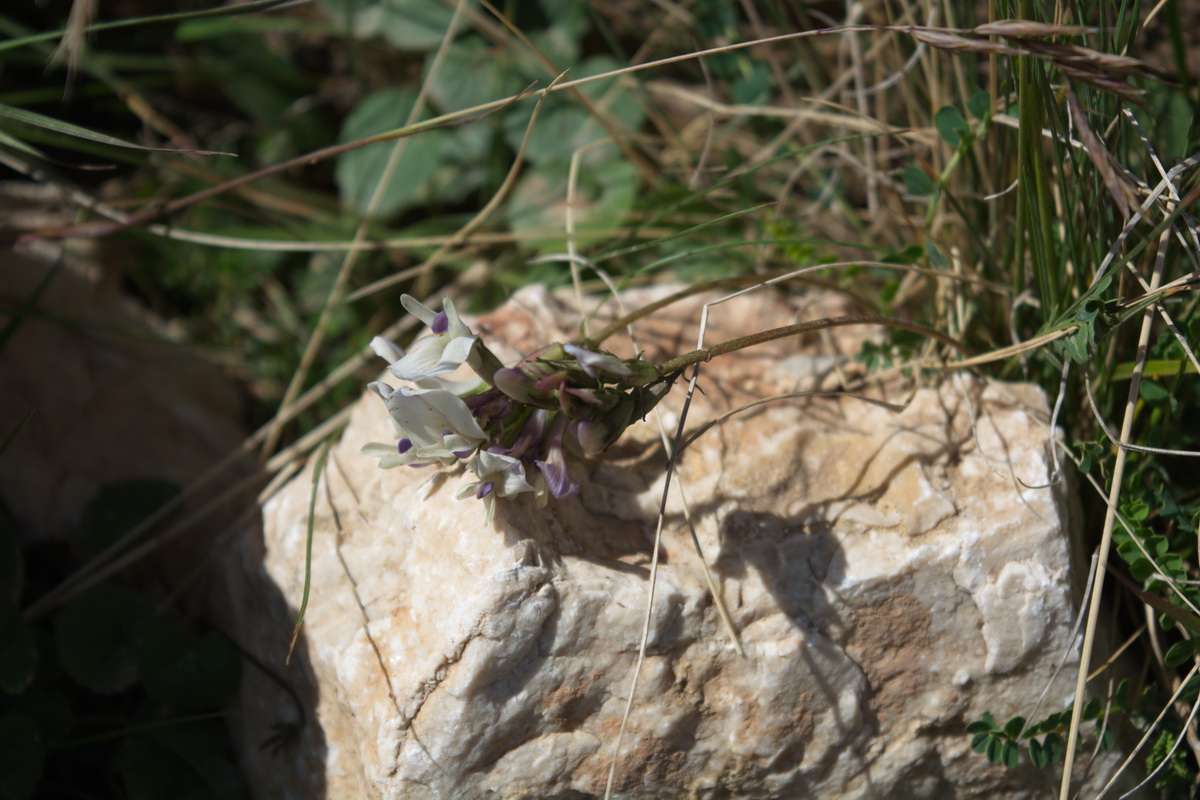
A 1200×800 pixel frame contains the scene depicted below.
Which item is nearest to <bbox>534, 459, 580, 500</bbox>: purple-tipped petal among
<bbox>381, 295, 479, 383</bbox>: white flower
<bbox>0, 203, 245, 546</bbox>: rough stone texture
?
<bbox>381, 295, 479, 383</bbox>: white flower

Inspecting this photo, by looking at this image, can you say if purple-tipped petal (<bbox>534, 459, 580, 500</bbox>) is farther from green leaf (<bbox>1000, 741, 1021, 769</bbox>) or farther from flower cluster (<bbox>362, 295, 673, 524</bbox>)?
green leaf (<bbox>1000, 741, 1021, 769</bbox>)

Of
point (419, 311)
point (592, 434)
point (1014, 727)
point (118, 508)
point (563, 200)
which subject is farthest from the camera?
point (563, 200)

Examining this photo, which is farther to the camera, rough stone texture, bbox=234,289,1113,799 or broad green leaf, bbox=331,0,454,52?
broad green leaf, bbox=331,0,454,52

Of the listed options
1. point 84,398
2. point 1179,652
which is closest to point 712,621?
point 1179,652

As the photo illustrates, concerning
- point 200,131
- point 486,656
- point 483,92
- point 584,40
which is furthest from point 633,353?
point 200,131

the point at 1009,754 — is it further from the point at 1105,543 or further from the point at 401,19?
the point at 401,19
